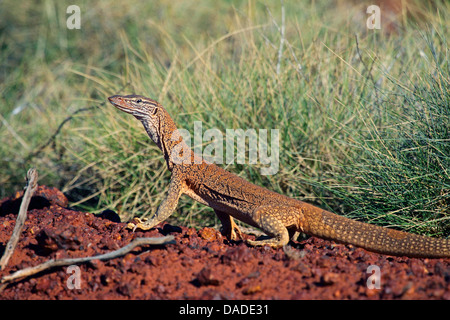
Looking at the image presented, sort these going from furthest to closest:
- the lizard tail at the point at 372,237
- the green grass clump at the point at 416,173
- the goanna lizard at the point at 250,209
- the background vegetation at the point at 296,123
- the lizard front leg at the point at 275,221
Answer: the background vegetation at the point at 296,123, the green grass clump at the point at 416,173, the lizard front leg at the point at 275,221, the goanna lizard at the point at 250,209, the lizard tail at the point at 372,237

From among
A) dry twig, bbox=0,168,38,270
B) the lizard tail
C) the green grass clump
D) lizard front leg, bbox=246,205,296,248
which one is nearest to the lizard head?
dry twig, bbox=0,168,38,270

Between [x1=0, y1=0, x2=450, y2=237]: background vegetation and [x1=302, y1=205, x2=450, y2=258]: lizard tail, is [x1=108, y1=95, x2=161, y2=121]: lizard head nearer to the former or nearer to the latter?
[x1=0, y1=0, x2=450, y2=237]: background vegetation

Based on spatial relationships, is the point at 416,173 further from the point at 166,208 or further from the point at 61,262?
the point at 61,262

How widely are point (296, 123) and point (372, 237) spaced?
84.2 inches

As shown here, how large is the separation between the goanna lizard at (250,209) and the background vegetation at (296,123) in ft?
1.54

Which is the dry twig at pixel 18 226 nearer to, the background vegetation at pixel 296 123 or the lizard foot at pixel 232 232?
the lizard foot at pixel 232 232

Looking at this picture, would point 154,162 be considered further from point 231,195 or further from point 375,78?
point 375,78

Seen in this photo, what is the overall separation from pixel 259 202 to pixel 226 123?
1865mm

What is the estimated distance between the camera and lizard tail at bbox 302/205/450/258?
134 inches

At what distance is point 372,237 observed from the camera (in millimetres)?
3596

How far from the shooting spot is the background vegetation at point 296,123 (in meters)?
4.22

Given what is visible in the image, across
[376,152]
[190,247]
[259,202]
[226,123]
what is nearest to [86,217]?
[190,247]

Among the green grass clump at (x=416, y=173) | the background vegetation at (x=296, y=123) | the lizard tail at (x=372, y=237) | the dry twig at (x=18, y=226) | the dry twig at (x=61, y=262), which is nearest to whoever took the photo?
the dry twig at (x=61, y=262)

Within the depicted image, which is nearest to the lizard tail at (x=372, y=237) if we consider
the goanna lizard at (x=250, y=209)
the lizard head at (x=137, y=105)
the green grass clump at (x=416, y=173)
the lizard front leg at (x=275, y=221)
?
the goanna lizard at (x=250, y=209)
